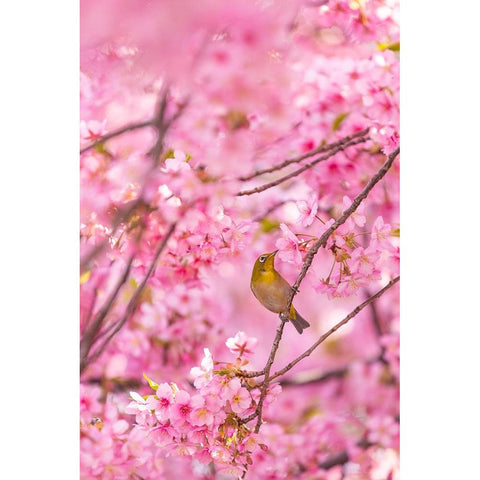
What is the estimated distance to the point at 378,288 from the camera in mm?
1633

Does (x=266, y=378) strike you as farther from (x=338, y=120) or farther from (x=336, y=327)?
(x=338, y=120)

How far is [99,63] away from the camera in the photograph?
1662mm

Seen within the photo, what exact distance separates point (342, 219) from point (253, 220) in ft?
0.66

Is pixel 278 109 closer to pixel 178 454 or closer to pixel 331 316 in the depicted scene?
pixel 331 316

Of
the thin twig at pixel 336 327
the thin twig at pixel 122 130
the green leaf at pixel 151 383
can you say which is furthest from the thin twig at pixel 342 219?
the thin twig at pixel 122 130

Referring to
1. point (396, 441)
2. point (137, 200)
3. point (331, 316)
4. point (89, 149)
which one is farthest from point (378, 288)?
point (89, 149)

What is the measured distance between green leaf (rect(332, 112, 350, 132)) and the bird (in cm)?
31

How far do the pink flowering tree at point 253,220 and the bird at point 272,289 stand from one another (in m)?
0.02

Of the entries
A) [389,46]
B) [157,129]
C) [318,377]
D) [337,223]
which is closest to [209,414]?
[318,377]

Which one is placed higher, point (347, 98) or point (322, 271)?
point (347, 98)

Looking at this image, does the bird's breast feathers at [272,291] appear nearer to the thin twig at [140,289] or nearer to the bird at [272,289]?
the bird at [272,289]
